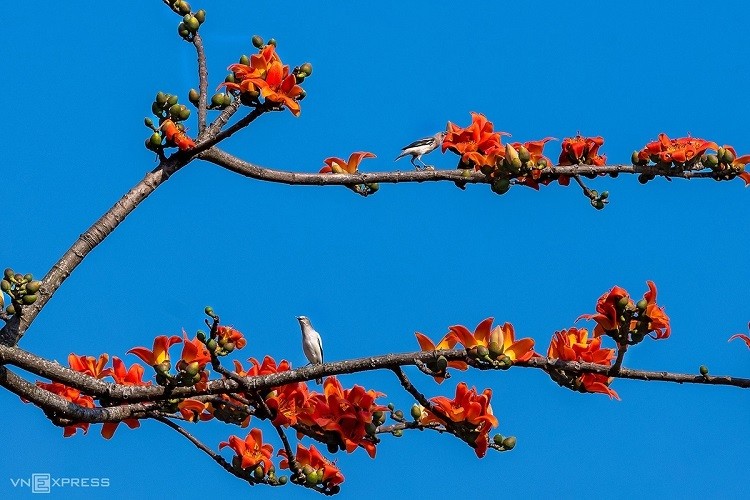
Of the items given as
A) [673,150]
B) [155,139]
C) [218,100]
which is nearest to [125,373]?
[155,139]

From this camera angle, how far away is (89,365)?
219 inches

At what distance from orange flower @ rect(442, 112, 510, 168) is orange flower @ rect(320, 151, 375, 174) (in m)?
0.44

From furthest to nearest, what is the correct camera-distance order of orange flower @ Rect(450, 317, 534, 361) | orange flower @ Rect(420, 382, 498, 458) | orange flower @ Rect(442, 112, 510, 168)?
1. orange flower @ Rect(442, 112, 510, 168)
2. orange flower @ Rect(420, 382, 498, 458)
3. orange flower @ Rect(450, 317, 534, 361)

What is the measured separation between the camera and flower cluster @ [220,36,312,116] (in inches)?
196

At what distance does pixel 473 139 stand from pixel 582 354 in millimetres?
1438

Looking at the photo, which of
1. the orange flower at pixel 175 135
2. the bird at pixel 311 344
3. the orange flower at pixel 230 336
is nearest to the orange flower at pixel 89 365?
the orange flower at pixel 230 336

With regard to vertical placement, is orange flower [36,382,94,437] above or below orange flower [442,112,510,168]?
below

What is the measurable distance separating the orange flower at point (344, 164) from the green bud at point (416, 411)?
54.0 inches

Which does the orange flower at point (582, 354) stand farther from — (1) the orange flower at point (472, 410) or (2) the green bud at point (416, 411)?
(2) the green bud at point (416, 411)

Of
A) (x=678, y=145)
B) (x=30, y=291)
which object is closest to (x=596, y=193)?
(x=678, y=145)

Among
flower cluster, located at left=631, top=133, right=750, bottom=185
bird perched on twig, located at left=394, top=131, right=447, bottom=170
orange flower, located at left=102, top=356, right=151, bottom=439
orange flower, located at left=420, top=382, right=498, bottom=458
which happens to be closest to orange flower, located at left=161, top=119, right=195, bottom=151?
orange flower, located at left=102, top=356, right=151, bottom=439

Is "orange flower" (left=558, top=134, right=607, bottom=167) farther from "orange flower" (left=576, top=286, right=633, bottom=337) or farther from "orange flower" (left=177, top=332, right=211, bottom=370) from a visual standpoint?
"orange flower" (left=177, top=332, right=211, bottom=370)

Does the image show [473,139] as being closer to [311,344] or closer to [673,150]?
[673,150]

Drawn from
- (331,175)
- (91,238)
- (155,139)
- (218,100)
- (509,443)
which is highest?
(218,100)
